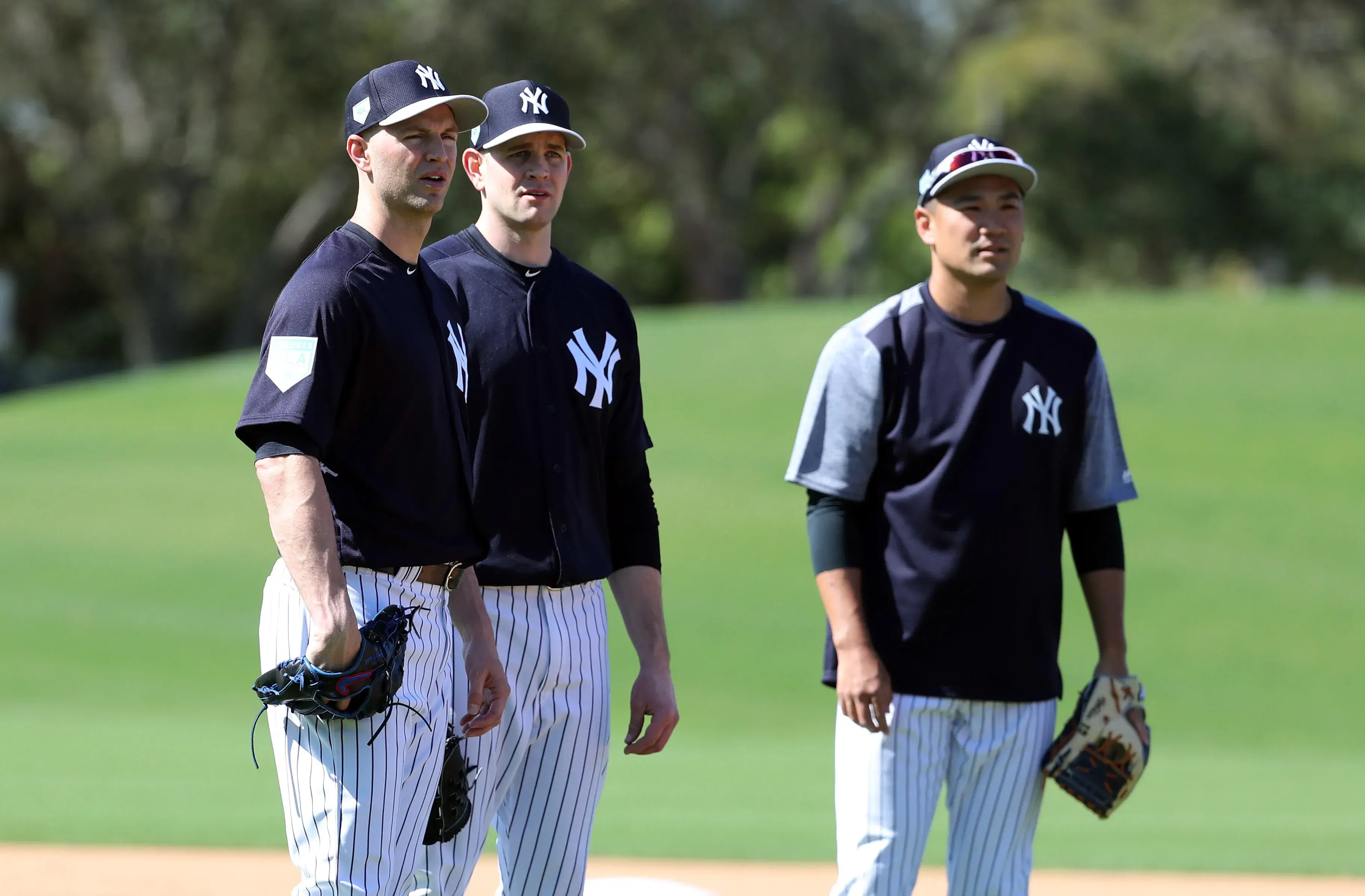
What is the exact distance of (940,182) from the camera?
14.2ft

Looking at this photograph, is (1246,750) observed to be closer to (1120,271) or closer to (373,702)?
(373,702)

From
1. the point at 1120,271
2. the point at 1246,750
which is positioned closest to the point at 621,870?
the point at 1246,750

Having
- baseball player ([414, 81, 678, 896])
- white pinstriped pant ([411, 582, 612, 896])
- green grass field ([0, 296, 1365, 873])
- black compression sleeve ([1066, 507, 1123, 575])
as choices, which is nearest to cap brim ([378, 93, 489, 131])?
baseball player ([414, 81, 678, 896])

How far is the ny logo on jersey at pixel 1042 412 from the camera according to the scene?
4332 millimetres

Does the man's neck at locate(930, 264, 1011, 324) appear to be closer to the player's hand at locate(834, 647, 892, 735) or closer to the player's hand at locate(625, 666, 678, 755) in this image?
the player's hand at locate(834, 647, 892, 735)

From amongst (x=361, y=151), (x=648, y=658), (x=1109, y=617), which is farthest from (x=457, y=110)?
(x=1109, y=617)

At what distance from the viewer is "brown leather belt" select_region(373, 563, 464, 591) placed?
369cm

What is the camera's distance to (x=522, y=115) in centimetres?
431

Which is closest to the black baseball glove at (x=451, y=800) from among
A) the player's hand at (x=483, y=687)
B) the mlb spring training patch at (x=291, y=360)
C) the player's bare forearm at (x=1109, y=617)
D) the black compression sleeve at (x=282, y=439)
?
the player's hand at (x=483, y=687)

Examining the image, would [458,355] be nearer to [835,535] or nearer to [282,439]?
[282,439]

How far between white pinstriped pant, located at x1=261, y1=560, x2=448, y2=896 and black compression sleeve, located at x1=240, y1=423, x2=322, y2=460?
257 millimetres

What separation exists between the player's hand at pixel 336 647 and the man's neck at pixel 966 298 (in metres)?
1.88

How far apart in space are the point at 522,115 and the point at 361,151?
0.73 metres

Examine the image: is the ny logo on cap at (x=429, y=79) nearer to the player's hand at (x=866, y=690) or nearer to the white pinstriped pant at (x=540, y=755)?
the white pinstriped pant at (x=540, y=755)
